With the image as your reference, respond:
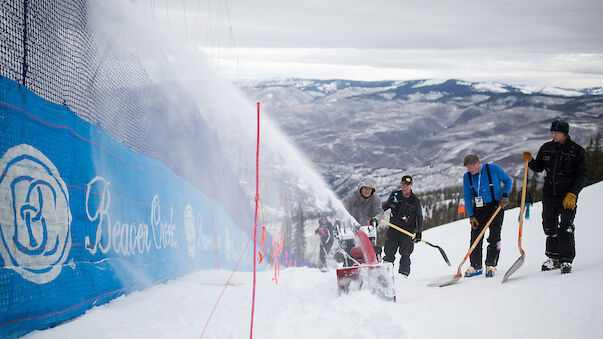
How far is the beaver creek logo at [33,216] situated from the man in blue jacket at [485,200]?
5488 mm

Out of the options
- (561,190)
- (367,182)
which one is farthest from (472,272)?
(367,182)

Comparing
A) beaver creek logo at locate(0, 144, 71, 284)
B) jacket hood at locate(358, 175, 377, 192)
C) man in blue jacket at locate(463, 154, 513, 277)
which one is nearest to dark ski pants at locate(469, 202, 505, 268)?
man in blue jacket at locate(463, 154, 513, 277)

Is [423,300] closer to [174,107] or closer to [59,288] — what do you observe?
[59,288]

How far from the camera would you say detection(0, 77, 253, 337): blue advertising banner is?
4.25 m

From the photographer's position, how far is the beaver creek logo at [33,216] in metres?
4.20

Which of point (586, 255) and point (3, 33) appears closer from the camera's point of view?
point (3, 33)

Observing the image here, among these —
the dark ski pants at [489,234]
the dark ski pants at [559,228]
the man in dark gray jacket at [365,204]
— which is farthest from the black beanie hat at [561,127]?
the man in dark gray jacket at [365,204]

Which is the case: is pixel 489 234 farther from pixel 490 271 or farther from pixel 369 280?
pixel 369 280

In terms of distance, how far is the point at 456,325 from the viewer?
14.4 feet

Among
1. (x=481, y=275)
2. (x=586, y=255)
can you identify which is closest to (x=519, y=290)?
(x=481, y=275)

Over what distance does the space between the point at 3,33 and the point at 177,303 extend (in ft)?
13.1

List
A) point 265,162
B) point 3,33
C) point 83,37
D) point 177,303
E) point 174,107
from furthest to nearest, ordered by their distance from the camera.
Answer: point 265,162, point 174,107, point 177,303, point 83,37, point 3,33

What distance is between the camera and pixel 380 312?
4.92 meters

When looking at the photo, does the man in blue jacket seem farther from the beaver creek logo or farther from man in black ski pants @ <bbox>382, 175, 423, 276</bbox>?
the beaver creek logo
